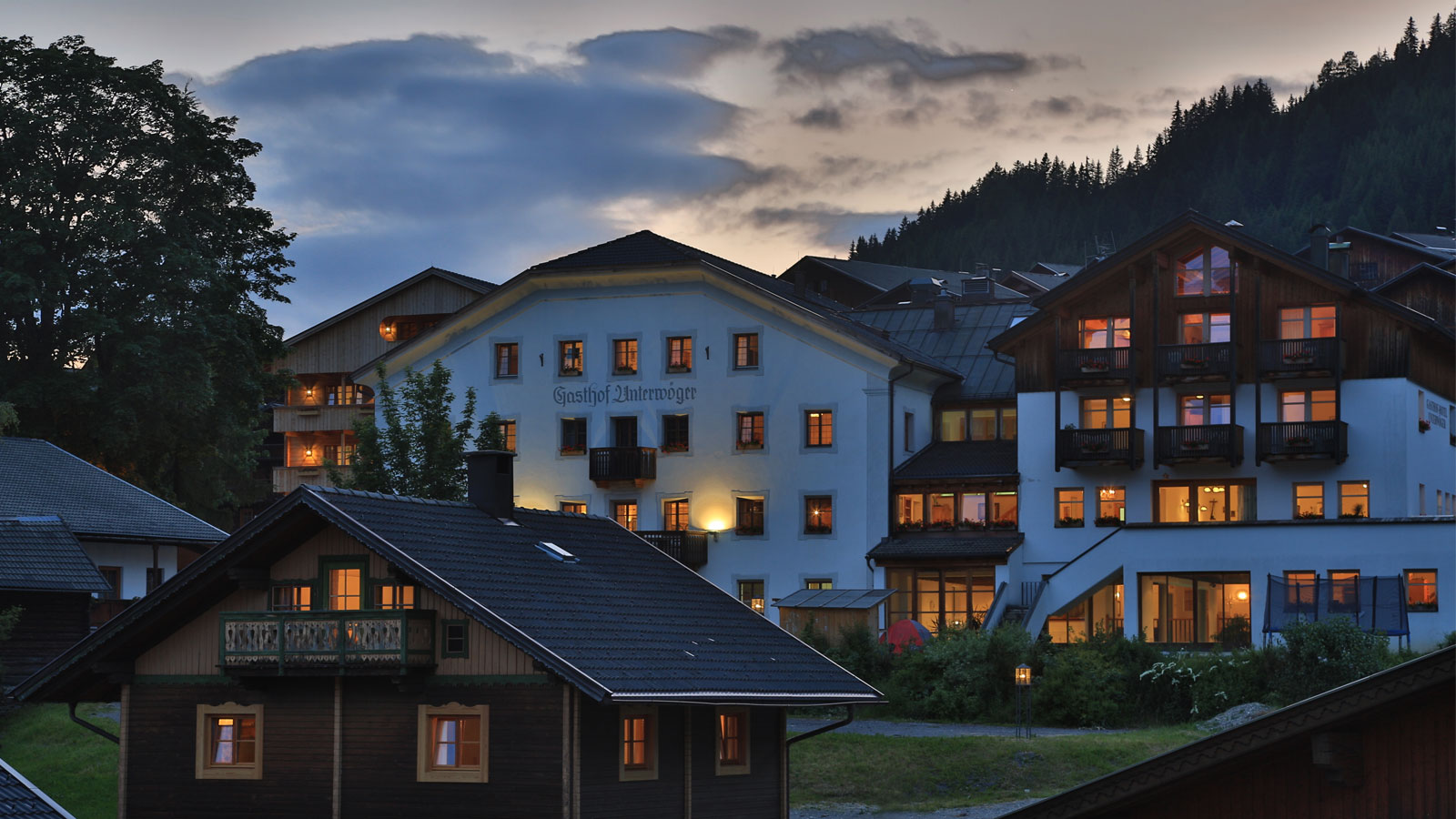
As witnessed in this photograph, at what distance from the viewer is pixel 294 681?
1271 inches

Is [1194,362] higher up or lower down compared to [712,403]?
higher up

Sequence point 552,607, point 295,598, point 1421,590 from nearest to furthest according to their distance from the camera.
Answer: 1. point 552,607
2. point 295,598
3. point 1421,590

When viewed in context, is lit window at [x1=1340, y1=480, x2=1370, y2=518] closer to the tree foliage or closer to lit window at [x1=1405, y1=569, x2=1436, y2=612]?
lit window at [x1=1405, y1=569, x2=1436, y2=612]

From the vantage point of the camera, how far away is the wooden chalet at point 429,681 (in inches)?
1193

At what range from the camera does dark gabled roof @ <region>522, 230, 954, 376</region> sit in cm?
6694

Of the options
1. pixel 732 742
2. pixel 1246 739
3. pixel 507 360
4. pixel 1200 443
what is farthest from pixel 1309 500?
pixel 1246 739

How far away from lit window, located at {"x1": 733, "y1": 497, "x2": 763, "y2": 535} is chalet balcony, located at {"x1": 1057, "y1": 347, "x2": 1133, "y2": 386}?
35.1 feet

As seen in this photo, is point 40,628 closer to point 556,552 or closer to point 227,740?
point 227,740

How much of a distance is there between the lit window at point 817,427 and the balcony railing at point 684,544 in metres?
4.65

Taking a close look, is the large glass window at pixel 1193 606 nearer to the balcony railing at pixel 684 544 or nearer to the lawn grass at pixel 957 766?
the lawn grass at pixel 957 766

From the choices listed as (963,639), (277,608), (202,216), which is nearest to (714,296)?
(202,216)

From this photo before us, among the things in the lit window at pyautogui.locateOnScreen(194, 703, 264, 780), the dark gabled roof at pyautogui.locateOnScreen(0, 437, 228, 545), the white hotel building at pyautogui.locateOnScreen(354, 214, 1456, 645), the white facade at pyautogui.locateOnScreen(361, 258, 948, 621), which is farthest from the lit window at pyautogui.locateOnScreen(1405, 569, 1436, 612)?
the dark gabled roof at pyautogui.locateOnScreen(0, 437, 228, 545)

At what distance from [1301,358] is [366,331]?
143 feet

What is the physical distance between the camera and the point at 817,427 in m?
66.7
